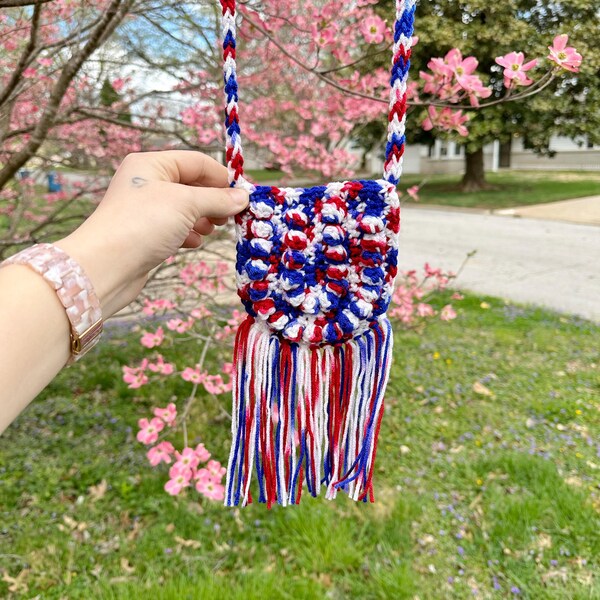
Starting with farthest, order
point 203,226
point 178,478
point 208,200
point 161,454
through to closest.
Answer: point 161,454, point 178,478, point 203,226, point 208,200

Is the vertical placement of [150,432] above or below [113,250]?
below

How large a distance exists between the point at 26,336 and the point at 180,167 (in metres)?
0.45

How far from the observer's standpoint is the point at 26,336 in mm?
672

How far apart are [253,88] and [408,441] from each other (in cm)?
301

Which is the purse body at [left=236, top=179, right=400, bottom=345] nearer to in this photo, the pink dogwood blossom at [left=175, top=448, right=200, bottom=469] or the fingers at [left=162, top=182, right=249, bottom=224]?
the fingers at [left=162, top=182, right=249, bottom=224]

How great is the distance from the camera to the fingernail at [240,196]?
96cm

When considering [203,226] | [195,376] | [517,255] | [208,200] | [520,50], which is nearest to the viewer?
[208,200]

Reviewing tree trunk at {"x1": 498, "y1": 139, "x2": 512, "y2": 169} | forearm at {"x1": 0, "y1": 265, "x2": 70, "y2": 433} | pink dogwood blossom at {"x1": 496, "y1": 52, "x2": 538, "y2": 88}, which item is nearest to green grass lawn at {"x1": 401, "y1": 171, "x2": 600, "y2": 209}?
tree trunk at {"x1": 498, "y1": 139, "x2": 512, "y2": 169}

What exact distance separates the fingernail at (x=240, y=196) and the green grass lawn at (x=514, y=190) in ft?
35.6

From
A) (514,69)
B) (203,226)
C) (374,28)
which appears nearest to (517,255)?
(374,28)

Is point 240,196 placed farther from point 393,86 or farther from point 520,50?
point 520,50

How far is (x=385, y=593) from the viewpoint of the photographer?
1676 mm

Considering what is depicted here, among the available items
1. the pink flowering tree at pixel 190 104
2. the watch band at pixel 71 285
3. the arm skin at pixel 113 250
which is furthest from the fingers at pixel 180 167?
the pink flowering tree at pixel 190 104

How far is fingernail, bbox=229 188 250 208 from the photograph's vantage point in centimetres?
96
